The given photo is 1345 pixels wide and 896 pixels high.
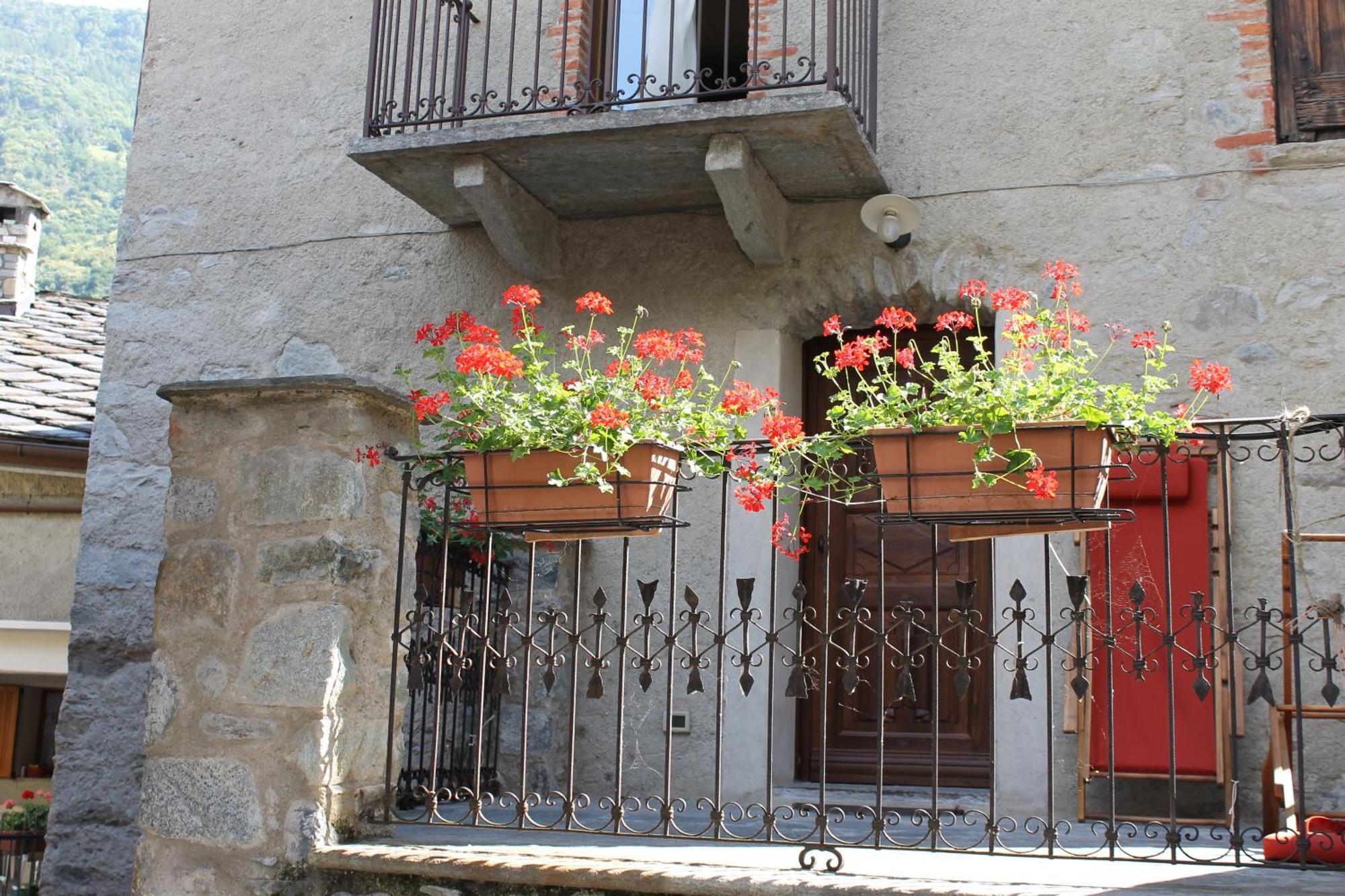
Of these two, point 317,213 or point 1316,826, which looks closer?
point 1316,826

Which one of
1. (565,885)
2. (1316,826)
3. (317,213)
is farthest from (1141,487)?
(317,213)

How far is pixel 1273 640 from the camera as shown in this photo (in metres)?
5.28

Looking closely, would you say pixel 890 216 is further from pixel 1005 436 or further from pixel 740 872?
pixel 740 872

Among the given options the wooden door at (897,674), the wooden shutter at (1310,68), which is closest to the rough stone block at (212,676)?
the wooden door at (897,674)

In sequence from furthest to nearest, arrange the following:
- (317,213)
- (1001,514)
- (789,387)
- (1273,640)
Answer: (317,213)
(789,387)
(1273,640)
(1001,514)

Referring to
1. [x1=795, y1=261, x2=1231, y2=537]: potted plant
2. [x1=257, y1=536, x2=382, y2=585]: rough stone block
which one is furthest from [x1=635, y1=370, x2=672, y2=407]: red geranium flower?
[x1=257, y1=536, x2=382, y2=585]: rough stone block

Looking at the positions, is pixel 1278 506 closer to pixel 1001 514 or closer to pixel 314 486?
pixel 1001 514

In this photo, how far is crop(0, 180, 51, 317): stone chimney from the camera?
37.2ft

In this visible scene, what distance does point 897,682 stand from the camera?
3.98m

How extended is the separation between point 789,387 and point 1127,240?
1540 mm

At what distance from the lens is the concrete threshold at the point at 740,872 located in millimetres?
3201

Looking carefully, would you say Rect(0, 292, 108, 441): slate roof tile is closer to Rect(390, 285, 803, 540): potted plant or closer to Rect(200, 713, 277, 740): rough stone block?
Rect(200, 713, 277, 740): rough stone block

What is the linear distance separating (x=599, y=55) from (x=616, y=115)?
4.05ft

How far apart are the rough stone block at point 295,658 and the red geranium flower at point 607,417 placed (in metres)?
0.94
